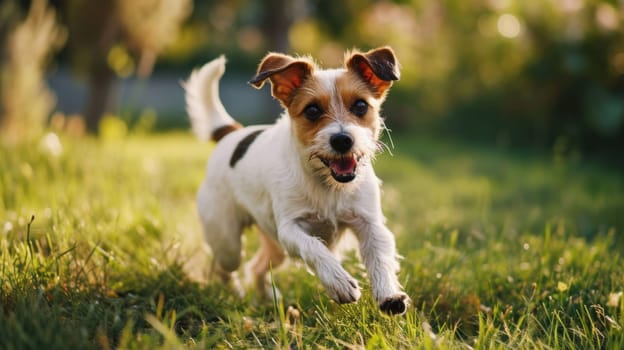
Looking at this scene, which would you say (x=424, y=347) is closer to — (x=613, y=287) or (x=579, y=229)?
(x=613, y=287)

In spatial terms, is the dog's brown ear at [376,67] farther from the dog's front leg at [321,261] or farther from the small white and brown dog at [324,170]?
the dog's front leg at [321,261]

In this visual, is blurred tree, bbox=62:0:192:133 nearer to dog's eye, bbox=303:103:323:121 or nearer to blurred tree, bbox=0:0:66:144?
blurred tree, bbox=0:0:66:144

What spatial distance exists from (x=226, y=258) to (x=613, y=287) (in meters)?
2.23

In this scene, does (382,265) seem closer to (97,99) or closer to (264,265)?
(264,265)

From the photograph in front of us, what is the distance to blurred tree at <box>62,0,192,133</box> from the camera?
8.12 metres

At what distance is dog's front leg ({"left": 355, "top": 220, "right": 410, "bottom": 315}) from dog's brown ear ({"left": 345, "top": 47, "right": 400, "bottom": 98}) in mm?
761

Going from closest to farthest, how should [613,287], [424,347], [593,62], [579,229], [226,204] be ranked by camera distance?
[424,347] < [613,287] < [226,204] < [579,229] < [593,62]

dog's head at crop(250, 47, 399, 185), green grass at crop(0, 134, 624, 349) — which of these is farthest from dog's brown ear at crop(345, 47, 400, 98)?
green grass at crop(0, 134, 624, 349)

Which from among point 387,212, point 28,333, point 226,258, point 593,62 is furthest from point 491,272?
point 593,62

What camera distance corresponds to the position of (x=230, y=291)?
3.75m

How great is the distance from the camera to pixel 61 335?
2311mm

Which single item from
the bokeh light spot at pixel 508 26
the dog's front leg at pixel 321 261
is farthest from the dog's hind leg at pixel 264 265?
the bokeh light spot at pixel 508 26

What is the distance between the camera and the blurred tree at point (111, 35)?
812cm

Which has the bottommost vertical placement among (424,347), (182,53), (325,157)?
(182,53)
